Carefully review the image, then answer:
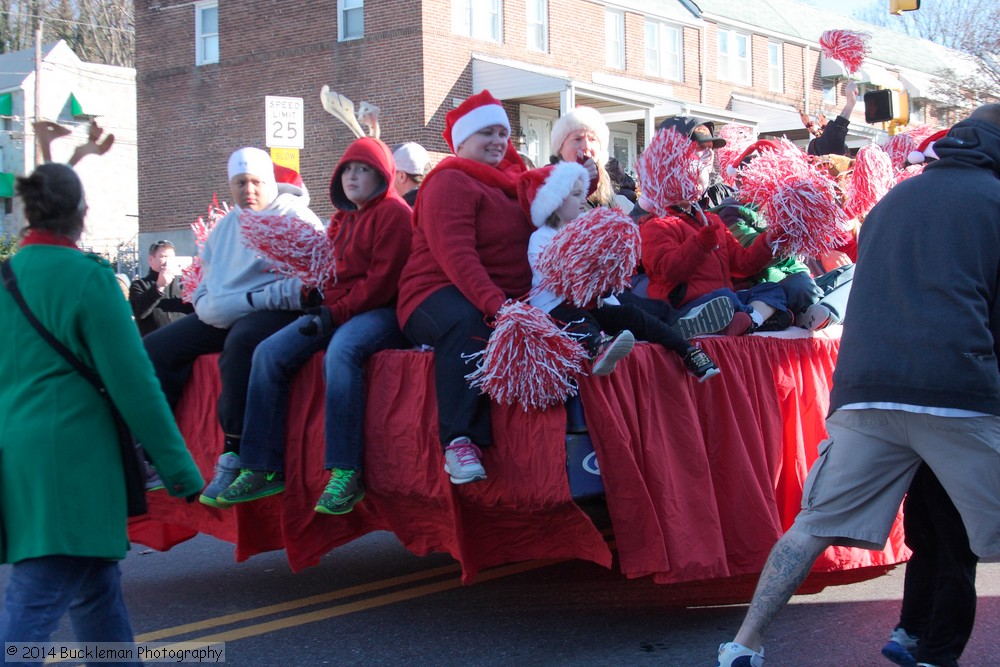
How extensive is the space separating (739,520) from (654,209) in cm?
148

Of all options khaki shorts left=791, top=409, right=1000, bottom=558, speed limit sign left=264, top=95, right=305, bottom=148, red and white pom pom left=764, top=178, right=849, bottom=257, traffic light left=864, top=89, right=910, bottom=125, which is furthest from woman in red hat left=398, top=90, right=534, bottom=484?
speed limit sign left=264, top=95, right=305, bottom=148

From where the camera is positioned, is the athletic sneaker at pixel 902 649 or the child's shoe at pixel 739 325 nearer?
the athletic sneaker at pixel 902 649

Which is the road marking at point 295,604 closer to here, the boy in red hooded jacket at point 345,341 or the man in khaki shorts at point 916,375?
the boy in red hooded jacket at point 345,341

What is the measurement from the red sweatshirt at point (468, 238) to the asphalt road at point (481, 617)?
1393 millimetres

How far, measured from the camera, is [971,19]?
3052 centimetres

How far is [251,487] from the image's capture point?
4.86m

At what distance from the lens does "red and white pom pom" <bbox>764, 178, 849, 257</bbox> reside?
5059 millimetres

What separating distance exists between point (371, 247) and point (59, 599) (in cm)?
236

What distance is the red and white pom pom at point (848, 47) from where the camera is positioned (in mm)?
7059

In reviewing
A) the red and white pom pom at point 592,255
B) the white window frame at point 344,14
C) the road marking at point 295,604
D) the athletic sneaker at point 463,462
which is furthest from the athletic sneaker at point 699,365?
the white window frame at point 344,14

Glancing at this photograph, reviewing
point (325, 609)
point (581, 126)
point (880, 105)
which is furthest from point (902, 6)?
point (325, 609)

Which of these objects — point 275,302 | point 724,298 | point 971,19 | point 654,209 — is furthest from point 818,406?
point 971,19

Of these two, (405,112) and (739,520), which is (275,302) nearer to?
(739,520)

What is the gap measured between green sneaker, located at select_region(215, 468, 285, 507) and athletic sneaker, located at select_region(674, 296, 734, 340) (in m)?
1.93
